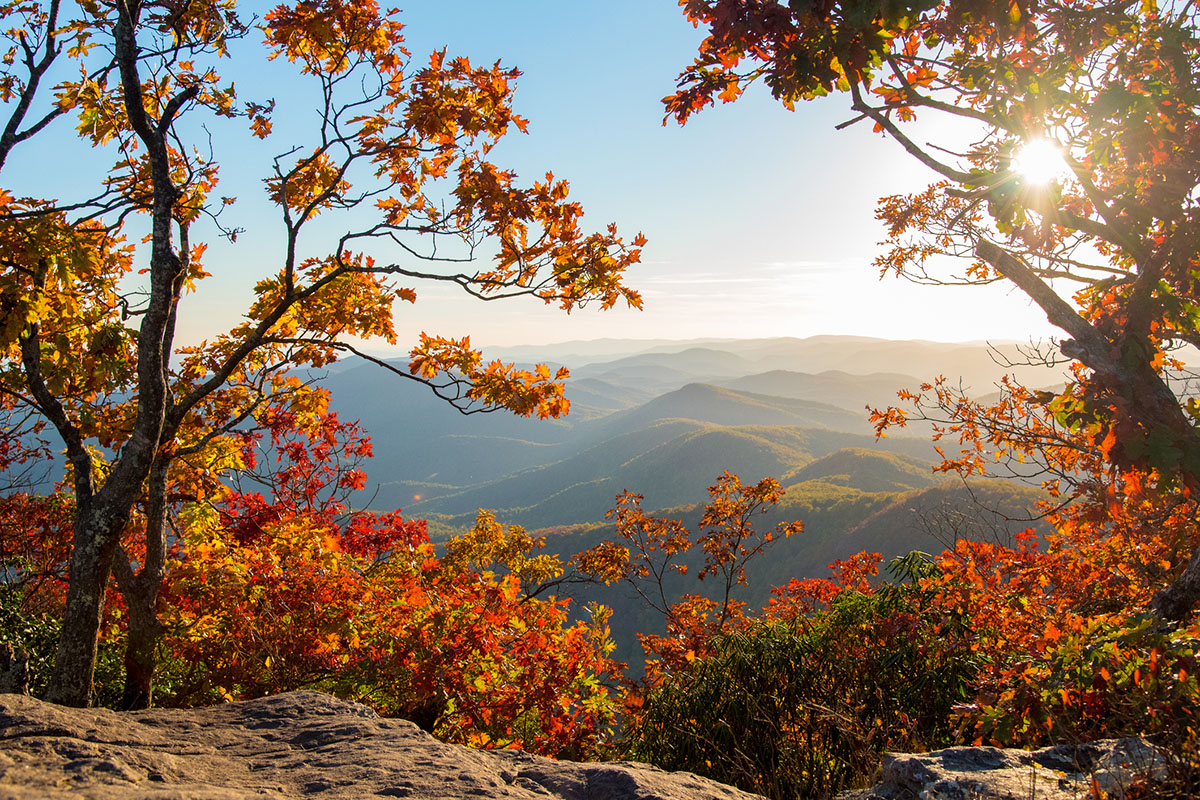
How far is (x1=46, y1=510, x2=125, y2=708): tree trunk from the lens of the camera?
5.21 m

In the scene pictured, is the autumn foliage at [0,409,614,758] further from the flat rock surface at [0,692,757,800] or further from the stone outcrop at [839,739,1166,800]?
the stone outcrop at [839,739,1166,800]

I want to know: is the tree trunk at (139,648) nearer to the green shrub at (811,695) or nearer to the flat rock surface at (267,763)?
the flat rock surface at (267,763)

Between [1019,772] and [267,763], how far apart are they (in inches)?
166

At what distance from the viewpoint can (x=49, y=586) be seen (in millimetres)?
9383

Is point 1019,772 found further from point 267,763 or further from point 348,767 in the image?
point 267,763

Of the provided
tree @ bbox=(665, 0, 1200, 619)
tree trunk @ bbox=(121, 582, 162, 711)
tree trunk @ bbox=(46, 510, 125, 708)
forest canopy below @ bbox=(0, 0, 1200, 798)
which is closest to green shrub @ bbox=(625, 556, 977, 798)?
forest canopy below @ bbox=(0, 0, 1200, 798)

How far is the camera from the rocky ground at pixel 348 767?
2688mm

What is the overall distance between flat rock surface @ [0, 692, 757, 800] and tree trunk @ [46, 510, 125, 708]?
2.36 metres

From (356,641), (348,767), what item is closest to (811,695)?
(348,767)

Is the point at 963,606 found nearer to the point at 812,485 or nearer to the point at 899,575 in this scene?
the point at 899,575

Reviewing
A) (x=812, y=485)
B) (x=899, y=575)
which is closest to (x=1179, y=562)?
(x=899, y=575)

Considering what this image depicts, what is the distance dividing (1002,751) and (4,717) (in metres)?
5.54

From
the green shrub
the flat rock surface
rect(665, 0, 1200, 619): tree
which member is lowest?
the green shrub

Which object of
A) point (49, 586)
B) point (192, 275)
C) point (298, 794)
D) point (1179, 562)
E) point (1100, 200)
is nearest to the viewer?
point (298, 794)
